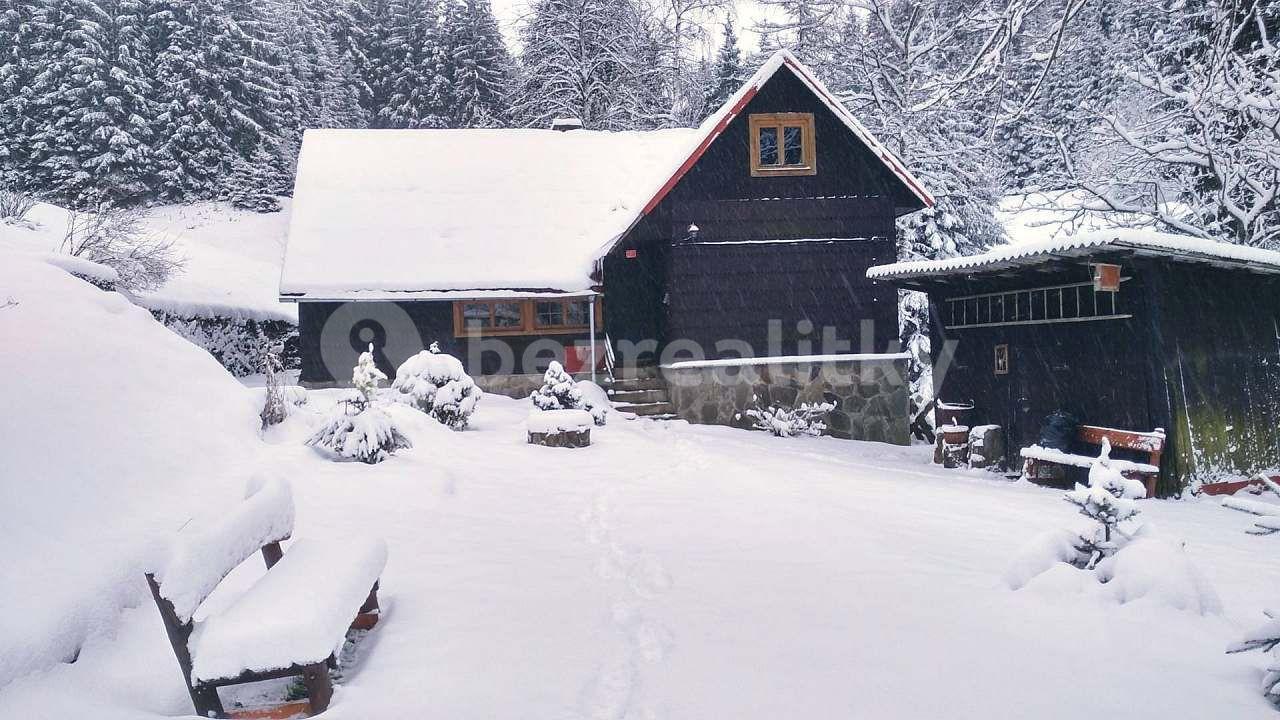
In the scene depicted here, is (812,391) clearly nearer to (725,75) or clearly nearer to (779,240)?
(779,240)

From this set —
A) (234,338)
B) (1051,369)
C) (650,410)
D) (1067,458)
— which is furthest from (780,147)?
(234,338)

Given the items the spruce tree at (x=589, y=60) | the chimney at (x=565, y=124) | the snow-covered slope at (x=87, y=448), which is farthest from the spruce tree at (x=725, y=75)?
the snow-covered slope at (x=87, y=448)

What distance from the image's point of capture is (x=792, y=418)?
1536cm

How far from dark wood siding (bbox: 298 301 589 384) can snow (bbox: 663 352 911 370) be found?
344 cm

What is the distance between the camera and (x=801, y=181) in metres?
16.0

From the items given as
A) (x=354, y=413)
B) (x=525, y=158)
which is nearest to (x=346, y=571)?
(x=354, y=413)

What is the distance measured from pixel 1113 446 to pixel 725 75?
27555mm

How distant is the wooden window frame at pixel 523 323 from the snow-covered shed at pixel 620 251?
0.03 metres

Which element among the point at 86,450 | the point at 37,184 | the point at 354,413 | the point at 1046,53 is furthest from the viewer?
the point at 37,184

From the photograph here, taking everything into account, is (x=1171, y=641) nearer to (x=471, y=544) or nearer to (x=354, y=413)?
(x=471, y=544)

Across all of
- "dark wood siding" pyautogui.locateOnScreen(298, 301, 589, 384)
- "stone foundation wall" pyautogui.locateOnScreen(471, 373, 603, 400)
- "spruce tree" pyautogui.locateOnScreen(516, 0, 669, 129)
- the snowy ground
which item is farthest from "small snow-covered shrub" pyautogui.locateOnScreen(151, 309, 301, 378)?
the snowy ground

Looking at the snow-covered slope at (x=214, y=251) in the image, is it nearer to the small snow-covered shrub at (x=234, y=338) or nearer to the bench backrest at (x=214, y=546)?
the small snow-covered shrub at (x=234, y=338)

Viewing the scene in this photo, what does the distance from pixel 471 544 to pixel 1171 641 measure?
4300mm

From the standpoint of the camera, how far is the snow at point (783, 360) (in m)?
15.5
